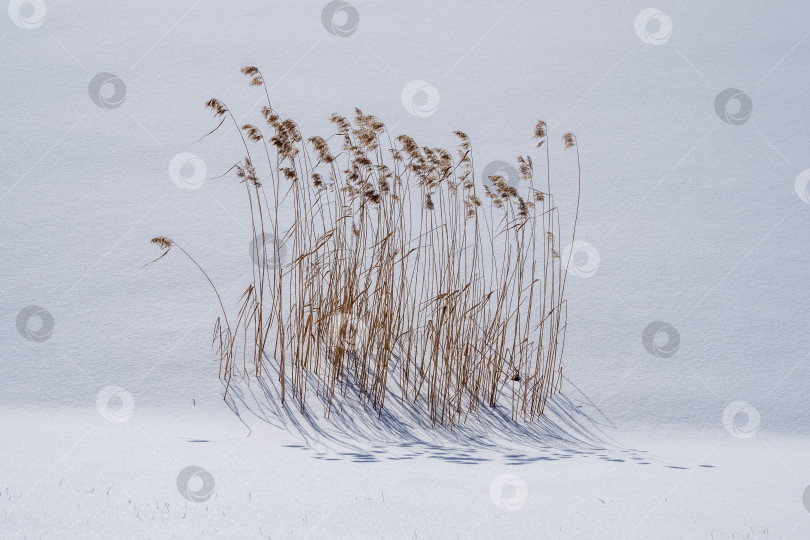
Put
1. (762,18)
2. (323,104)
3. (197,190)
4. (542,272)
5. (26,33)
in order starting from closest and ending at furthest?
(542,272)
(197,190)
(323,104)
(26,33)
(762,18)

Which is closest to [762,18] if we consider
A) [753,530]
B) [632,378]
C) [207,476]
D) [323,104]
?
[323,104]

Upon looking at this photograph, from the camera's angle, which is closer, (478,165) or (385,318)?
(385,318)

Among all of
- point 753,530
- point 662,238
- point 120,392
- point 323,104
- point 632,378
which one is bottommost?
point 753,530

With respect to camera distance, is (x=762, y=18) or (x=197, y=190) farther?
(x=762, y=18)

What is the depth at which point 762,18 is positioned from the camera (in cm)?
523

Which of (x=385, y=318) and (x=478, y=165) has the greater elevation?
(x=478, y=165)

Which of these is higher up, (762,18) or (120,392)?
(762,18)

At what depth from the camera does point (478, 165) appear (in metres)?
3.77

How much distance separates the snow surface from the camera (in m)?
1.65

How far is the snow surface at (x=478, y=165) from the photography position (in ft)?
5.42

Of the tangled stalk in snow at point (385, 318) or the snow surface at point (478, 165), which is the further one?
the tangled stalk in snow at point (385, 318)

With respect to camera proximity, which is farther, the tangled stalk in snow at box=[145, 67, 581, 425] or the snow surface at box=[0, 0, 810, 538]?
the tangled stalk in snow at box=[145, 67, 581, 425]

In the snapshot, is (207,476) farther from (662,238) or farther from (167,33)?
(167,33)

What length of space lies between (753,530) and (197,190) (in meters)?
2.79
